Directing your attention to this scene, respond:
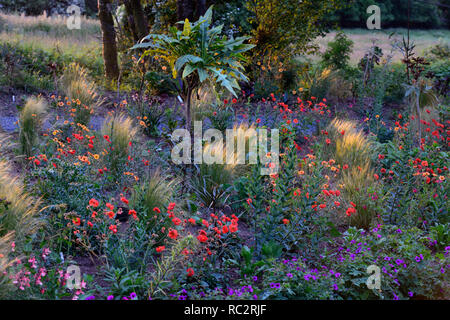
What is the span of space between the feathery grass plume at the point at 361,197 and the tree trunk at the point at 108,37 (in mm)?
6123

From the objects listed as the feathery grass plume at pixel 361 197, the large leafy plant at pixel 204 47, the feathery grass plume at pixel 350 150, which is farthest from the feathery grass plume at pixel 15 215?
the feathery grass plume at pixel 350 150

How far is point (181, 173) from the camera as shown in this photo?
15.5ft

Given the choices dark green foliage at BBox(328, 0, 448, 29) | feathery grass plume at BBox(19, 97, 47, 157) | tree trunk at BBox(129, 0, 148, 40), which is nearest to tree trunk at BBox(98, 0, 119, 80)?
tree trunk at BBox(129, 0, 148, 40)

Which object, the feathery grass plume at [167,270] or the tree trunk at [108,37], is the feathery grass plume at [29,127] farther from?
the tree trunk at [108,37]

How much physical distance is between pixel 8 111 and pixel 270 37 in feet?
17.0

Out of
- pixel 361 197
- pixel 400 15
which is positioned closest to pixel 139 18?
pixel 361 197

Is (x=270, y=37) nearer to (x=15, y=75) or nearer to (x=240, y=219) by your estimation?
(x=15, y=75)

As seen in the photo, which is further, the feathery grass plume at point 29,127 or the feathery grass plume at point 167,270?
the feathery grass plume at point 29,127

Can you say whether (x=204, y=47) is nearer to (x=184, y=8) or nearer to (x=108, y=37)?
(x=184, y=8)

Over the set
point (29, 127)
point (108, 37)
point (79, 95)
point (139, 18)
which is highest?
point (139, 18)

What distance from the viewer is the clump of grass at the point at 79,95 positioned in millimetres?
6066

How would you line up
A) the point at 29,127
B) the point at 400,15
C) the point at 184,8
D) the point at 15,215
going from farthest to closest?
the point at 400,15 → the point at 184,8 → the point at 29,127 → the point at 15,215

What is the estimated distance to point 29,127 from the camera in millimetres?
5141

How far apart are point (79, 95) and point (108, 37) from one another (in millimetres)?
2855
